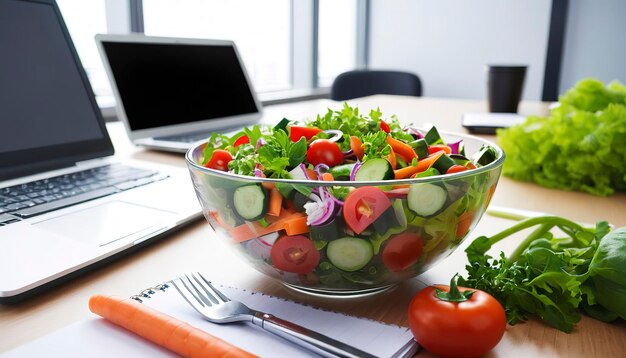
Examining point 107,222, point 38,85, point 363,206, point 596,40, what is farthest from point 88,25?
point 596,40

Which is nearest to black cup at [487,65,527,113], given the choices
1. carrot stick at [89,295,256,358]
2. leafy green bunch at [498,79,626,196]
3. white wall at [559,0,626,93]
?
leafy green bunch at [498,79,626,196]

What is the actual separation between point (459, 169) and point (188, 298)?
0.31 meters

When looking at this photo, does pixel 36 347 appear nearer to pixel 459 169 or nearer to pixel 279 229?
pixel 279 229

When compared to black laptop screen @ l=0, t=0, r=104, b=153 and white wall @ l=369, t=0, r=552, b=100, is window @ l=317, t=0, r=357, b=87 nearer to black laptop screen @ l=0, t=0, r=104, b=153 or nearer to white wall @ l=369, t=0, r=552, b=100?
white wall @ l=369, t=0, r=552, b=100

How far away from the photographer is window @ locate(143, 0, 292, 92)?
2879 mm

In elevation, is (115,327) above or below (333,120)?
below

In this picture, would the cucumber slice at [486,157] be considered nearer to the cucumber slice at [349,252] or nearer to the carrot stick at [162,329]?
the cucumber slice at [349,252]

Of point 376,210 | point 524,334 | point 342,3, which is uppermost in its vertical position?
point 342,3

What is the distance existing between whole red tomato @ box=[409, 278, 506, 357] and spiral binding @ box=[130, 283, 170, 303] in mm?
277

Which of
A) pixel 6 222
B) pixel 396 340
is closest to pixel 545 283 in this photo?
pixel 396 340

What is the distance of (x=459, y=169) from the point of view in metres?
0.56

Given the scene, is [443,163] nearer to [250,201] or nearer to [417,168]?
[417,168]

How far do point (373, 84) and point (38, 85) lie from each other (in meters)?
2.45

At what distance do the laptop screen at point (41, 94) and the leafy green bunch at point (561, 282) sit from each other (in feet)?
2.61
